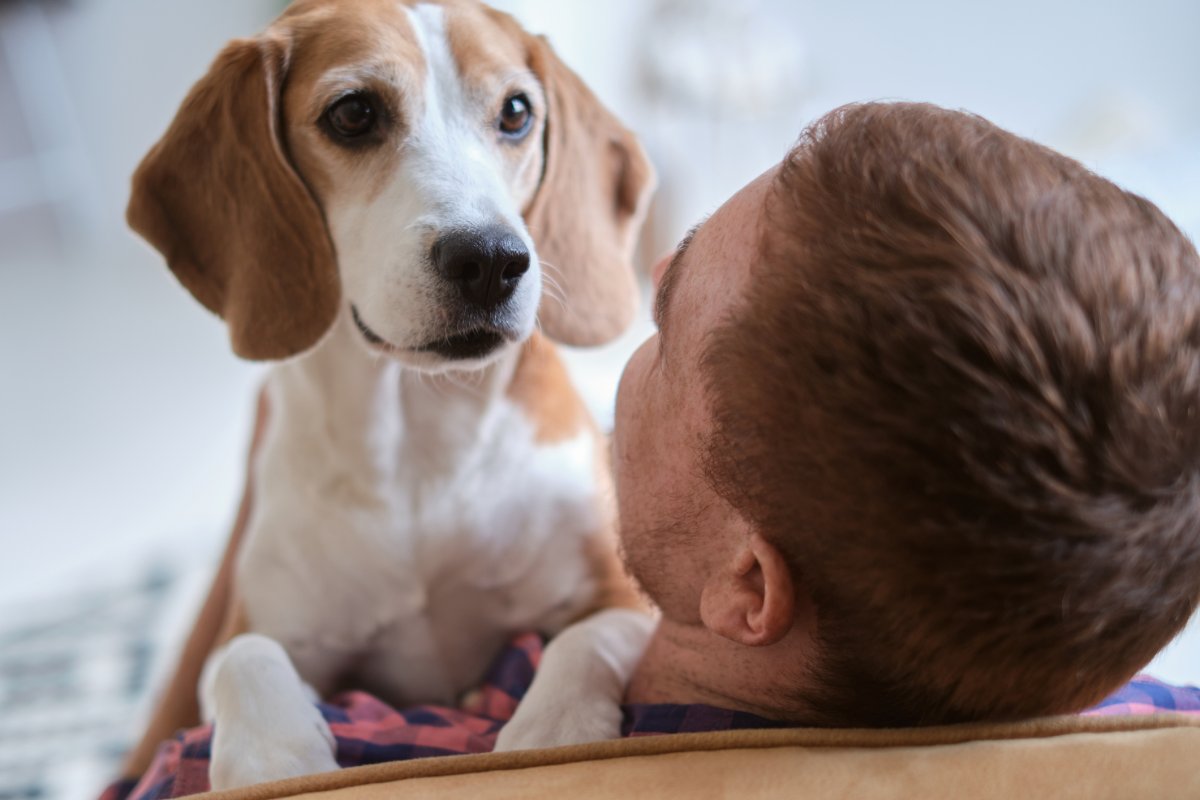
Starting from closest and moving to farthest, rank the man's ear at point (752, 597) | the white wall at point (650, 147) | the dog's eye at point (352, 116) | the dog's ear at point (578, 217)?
the man's ear at point (752, 597) < the dog's eye at point (352, 116) < the dog's ear at point (578, 217) < the white wall at point (650, 147)

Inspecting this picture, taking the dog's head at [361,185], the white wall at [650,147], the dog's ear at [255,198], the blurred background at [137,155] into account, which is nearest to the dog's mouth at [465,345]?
the dog's head at [361,185]

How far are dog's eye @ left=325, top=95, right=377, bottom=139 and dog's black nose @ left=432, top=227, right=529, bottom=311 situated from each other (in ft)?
0.75

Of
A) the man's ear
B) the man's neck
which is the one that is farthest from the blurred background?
the man's ear

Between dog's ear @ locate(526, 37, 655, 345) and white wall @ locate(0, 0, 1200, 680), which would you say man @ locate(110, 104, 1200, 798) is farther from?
white wall @ locate(0, 0, 1200, 680)

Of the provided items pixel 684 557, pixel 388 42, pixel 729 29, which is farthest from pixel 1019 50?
pixel 684 557

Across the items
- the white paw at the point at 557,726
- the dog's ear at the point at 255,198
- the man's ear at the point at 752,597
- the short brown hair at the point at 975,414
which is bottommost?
the white paw at the point at 557,726

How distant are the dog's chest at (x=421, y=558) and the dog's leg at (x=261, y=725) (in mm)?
149

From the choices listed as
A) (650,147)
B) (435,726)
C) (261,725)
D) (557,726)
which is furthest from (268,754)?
(650,147)

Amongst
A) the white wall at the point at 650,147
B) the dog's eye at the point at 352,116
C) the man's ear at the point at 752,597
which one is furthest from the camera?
the white wall at the point at 650,147

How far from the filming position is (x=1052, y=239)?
71 centimetres

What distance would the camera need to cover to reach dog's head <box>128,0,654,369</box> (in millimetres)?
1124

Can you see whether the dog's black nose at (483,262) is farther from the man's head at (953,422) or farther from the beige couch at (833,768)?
the beige couch at (833,768)

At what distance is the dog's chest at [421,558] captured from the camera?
1326 millimetres

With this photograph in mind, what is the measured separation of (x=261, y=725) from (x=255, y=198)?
58 cm
